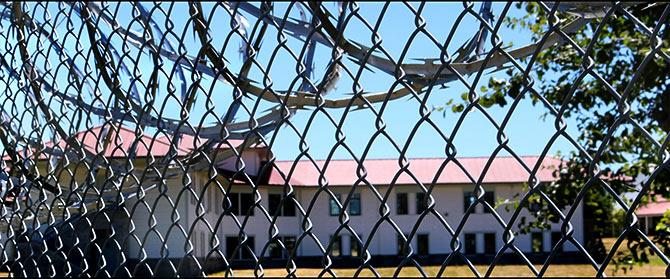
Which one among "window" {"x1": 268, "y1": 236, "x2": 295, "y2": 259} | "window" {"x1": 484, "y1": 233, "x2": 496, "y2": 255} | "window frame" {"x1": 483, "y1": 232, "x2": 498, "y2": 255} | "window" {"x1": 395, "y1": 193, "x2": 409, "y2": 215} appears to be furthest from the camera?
"window" {"x1": 484, "y1": 233, "x2": 496, "y2": 255}

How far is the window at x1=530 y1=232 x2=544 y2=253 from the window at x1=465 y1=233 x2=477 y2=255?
218 centimetres

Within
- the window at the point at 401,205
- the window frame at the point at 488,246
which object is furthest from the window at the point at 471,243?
the window at the point at 401,205

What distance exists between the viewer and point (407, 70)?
141cm

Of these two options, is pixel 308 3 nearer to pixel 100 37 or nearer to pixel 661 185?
pixel 100 37

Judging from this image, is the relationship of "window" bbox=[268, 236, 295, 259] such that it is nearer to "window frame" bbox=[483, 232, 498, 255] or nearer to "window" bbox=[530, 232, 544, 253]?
"window frame" bbox=[483, 232, 498, 255]

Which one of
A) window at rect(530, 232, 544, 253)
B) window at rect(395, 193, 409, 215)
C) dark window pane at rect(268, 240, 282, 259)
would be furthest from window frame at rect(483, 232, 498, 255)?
dark window pane at rect(268, 240, 282, 259)

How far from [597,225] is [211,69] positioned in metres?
5.96

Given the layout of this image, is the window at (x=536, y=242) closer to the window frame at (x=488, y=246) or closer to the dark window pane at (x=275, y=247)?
the window frame at (x=488, y=246)

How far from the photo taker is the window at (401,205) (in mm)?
32688

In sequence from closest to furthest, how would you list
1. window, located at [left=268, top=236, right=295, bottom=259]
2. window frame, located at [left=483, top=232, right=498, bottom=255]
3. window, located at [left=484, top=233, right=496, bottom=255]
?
window, located at [left=268, top=236, right=295, bottom=259], window frame, located at [left=483, top=232, right=498, bottom=255], window, located at [left=484, top=233, right=496, bottom=255]

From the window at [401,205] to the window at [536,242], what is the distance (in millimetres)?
5062

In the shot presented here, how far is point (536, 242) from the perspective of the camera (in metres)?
33.2

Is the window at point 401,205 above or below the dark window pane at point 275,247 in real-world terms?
above

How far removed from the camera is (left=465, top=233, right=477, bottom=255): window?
33.4 m
